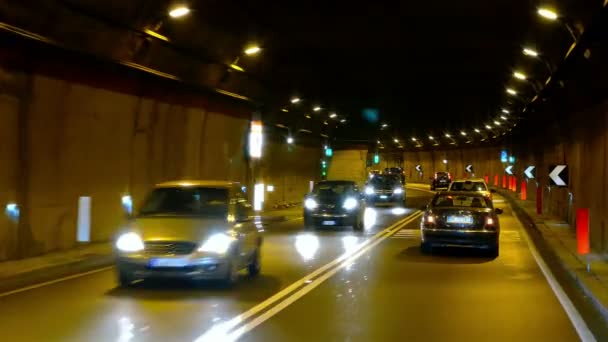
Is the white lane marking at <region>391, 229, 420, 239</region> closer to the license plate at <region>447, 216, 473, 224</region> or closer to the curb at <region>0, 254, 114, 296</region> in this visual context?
the license plate at <region>447, 216, 473, 224</region>

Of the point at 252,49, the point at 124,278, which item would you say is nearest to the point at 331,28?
the point at 252,49

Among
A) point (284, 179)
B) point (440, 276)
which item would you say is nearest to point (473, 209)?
point (440, 276)

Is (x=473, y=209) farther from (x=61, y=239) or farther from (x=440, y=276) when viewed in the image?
(x=61, y=239)

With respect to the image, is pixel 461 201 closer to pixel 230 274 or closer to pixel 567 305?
pixel 567 305

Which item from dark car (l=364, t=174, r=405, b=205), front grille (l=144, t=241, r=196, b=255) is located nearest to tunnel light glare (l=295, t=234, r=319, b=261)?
front grille (l=144, t=241, r=196, b=255)

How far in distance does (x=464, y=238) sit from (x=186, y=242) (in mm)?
7514

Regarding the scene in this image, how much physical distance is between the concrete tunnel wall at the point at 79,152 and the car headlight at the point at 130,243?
454cm

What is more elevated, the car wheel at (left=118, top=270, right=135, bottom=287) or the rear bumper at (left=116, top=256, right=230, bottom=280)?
the rear bumper at (left=116, top=256, right=230, bottom=280)

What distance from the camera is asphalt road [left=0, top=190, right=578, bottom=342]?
8.12 meters

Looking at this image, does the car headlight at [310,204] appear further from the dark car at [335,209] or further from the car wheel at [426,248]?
the car wheel at [426,248]

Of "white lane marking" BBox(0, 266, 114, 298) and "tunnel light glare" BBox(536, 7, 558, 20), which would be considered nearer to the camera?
"white lane marking" BBox(0, 266, 114, 298)

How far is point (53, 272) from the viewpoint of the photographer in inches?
520

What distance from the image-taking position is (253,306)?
32.0ft

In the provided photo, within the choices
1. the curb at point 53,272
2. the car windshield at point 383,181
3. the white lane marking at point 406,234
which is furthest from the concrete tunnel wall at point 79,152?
the car windshield at point 383,181
